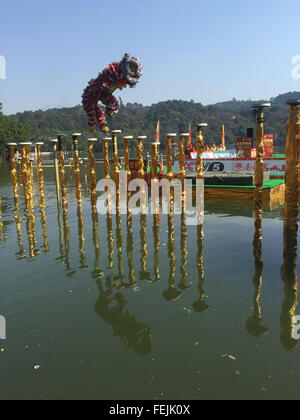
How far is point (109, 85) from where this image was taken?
550 inches

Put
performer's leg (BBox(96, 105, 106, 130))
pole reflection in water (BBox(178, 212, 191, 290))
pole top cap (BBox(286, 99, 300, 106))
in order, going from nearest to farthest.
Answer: pole top cap (BBox(286, 99, 300, 106)), pole reflection in water (BBox(178, 212, 191, 290)), performer's leg (BBox(96, 105, 106, 130))

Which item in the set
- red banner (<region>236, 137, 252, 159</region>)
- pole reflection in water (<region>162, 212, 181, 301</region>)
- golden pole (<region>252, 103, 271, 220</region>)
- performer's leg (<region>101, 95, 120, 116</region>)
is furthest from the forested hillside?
golden pole (<region>252, 103, 271, 220</region>)

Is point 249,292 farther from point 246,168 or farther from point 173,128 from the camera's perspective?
point 173,128

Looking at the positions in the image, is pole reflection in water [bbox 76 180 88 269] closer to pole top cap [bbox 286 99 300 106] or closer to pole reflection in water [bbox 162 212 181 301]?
pole reflection in water [bbox 162 212 181 301]

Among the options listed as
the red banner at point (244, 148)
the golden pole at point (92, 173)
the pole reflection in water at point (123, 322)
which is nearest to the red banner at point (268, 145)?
the red banner at point (244, 148)

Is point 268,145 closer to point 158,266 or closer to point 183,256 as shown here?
point 183,256

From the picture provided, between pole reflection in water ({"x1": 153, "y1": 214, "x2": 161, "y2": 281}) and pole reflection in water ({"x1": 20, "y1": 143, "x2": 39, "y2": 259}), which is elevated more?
pole reflection in water ({"x1": 20, "y1": 143, "x2": 39, "y2": 259})

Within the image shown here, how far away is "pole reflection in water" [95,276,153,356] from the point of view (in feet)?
14.7

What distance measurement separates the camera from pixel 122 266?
23.9 ft

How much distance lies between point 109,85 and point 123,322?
1172cm

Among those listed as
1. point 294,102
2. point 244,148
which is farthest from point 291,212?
point 244,148

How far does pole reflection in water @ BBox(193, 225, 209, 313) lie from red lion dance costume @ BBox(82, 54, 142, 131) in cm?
763

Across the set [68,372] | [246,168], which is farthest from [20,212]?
[246,168]
